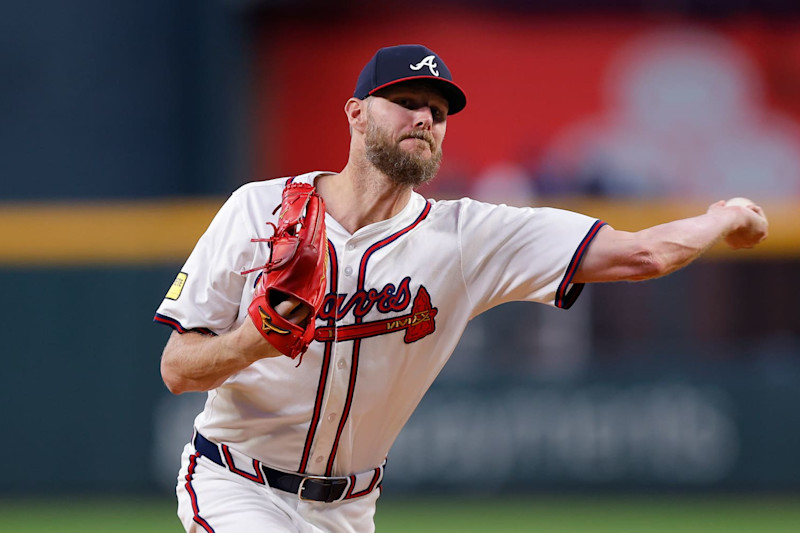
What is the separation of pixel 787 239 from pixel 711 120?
445 centimetres

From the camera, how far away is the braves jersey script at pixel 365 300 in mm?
3865

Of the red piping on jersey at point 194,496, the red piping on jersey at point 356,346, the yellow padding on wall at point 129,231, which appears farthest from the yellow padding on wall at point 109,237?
the red piping on jersey at point 356,346

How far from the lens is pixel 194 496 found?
398 cm

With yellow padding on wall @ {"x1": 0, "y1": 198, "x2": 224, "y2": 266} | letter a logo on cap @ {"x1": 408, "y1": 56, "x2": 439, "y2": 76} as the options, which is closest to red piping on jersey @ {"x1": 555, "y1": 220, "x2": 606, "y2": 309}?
letter a logo on cap @ {"x1": 408, "y1": 56, "x2": 439, "y2": 76}

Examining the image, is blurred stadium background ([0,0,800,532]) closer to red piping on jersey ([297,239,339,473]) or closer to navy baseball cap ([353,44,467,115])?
red piping on jersey ([297,239,339,473])

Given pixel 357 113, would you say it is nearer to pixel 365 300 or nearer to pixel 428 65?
pixel 428 65

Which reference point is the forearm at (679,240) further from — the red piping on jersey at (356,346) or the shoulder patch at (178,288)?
the shoulder patch at (178,288)

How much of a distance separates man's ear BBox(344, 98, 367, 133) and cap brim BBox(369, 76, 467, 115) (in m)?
0.08

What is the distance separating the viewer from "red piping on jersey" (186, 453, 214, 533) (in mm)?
3849

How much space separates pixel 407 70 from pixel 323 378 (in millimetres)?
1007

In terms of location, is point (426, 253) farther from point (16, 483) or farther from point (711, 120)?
point (711, 120)

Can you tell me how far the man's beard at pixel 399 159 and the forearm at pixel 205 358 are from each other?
0.79 meters

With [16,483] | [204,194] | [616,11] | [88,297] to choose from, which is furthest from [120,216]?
[616,11]

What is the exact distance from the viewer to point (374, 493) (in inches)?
166
